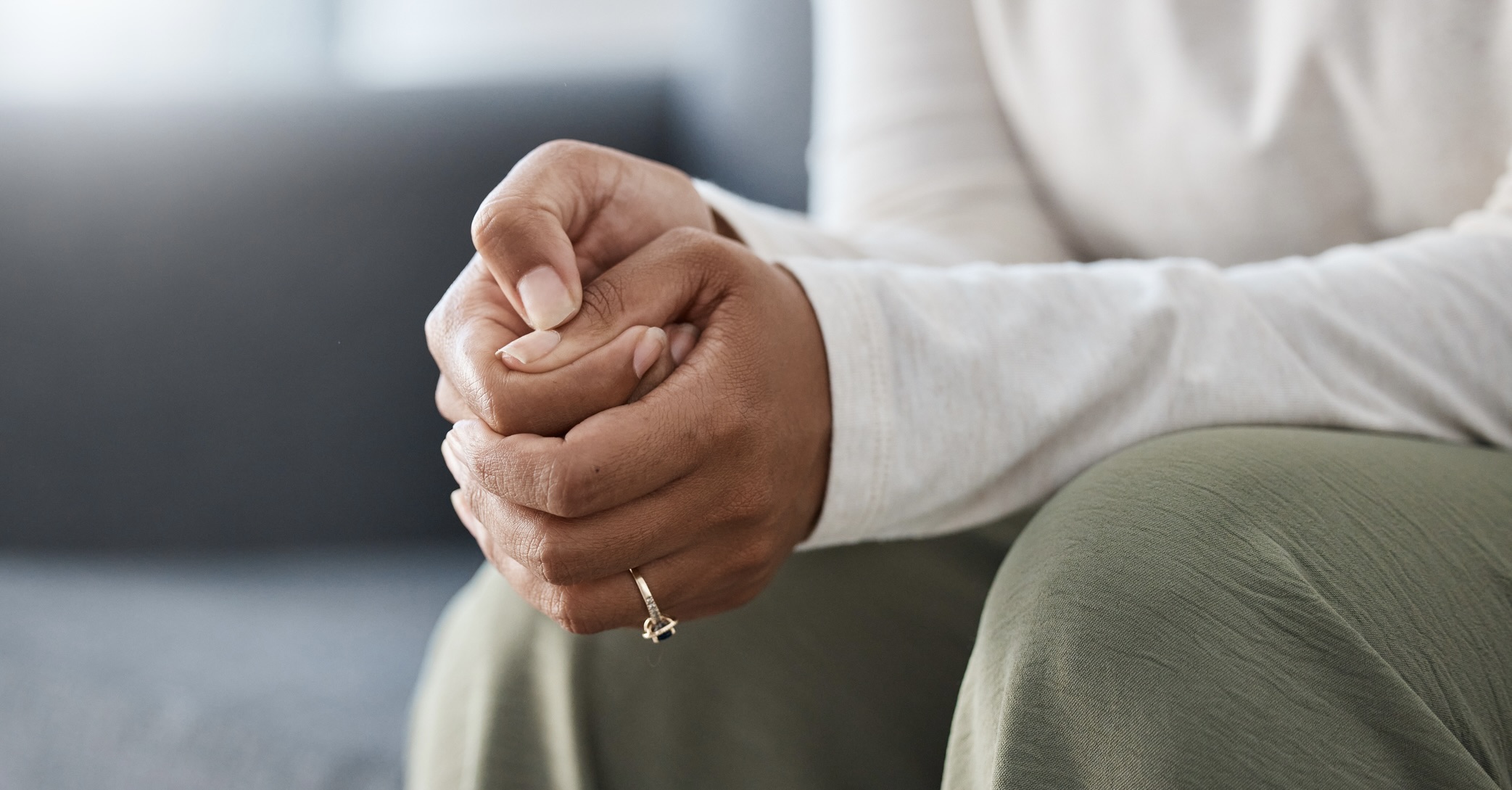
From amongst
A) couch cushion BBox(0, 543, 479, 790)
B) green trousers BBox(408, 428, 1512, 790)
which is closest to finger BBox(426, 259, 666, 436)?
green trousers BBox(408, 428, 1512, 790)

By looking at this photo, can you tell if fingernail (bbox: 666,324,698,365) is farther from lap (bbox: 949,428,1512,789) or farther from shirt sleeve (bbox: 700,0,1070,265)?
shirt sleeve (bbox: 700,0,1070,265)

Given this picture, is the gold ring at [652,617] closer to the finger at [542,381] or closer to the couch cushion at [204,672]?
the finger at [542,381]

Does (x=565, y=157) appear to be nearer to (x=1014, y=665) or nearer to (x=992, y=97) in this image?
(x=1014, y=665)

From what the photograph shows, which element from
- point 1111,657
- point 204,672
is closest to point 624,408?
point 1111,657

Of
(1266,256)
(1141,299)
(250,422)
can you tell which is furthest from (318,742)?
(1266,256)

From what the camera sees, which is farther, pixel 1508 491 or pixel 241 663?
pixel 241 663

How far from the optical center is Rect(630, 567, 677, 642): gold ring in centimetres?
30

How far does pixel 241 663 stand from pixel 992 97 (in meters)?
0.59

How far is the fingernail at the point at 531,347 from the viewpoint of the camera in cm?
29

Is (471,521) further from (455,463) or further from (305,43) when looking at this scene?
(305,43)

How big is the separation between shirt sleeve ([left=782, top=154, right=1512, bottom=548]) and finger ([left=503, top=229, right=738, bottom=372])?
0.04 metres

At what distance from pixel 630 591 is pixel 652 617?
0.01 m

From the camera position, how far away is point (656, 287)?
0.31 m

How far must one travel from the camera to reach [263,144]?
70 cm
